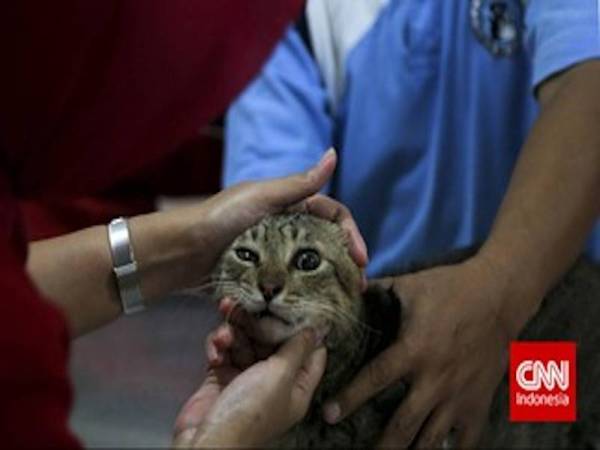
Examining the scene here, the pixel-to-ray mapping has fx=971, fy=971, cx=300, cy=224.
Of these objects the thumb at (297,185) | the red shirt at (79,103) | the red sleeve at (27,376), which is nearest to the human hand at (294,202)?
the thumb at (297,185)

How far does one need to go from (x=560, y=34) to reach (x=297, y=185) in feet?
0.64

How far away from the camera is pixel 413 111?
69 cm

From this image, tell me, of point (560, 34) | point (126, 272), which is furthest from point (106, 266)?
point (560, 34)

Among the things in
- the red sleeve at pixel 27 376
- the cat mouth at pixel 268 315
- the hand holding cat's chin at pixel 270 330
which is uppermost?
the red sleeve at pixel 27 376

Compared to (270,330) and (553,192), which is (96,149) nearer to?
(270,330)

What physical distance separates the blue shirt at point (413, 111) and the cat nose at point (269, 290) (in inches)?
2.8

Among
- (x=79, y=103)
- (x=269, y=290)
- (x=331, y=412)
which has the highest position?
(x=79, y=103)

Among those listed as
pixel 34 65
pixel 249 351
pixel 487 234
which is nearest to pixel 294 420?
pixel 249 351

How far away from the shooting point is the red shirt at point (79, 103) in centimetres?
45

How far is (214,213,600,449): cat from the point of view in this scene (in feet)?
2.16

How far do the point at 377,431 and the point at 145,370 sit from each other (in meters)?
0.19

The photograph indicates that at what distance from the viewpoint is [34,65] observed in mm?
508

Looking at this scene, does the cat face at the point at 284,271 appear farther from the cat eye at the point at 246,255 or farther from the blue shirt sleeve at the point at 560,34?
the blue shirt sleeve at the point at 560,34

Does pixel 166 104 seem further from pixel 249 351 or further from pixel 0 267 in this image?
pixel 0 267
